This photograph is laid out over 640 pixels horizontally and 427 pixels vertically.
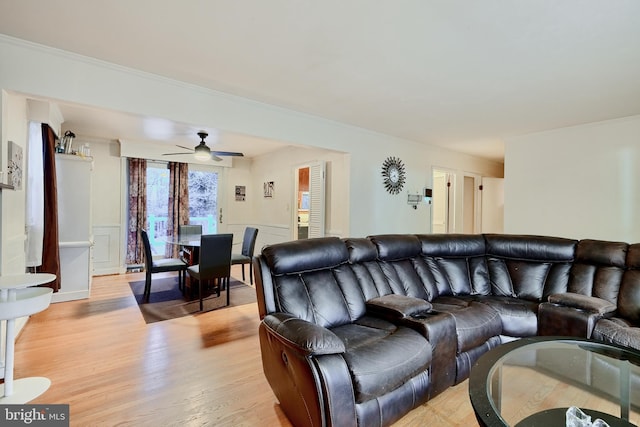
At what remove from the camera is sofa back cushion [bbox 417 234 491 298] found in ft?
9.77

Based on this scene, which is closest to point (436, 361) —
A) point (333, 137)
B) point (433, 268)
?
point (433, 268)

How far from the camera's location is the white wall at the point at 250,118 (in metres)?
2.36

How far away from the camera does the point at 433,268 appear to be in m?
3.03

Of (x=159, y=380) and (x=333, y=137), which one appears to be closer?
(x=159, y=380)

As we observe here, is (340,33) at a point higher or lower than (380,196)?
higher

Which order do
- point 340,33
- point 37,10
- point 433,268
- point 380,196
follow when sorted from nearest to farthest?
point 37,10 < point 340,33 < point 433,268 < point 380,196

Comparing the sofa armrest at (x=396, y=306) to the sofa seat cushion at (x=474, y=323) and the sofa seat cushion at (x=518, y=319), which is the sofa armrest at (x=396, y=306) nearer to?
the sofa seat cushion at (x=474, y=323)

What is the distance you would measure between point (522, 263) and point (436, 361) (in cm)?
177

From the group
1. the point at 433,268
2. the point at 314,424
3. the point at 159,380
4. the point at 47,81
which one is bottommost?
the point at 159,380

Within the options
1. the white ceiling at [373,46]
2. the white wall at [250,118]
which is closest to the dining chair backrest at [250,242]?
the white wall at [250,118]

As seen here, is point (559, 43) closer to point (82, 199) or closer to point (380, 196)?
point (380, 196)

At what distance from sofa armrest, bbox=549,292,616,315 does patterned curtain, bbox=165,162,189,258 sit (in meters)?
6.14

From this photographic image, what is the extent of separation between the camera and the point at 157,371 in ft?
7.66

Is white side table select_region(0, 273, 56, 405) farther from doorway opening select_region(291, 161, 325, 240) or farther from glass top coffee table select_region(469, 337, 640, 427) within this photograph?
doorway opening select_region(291, 161, 325, 240)
